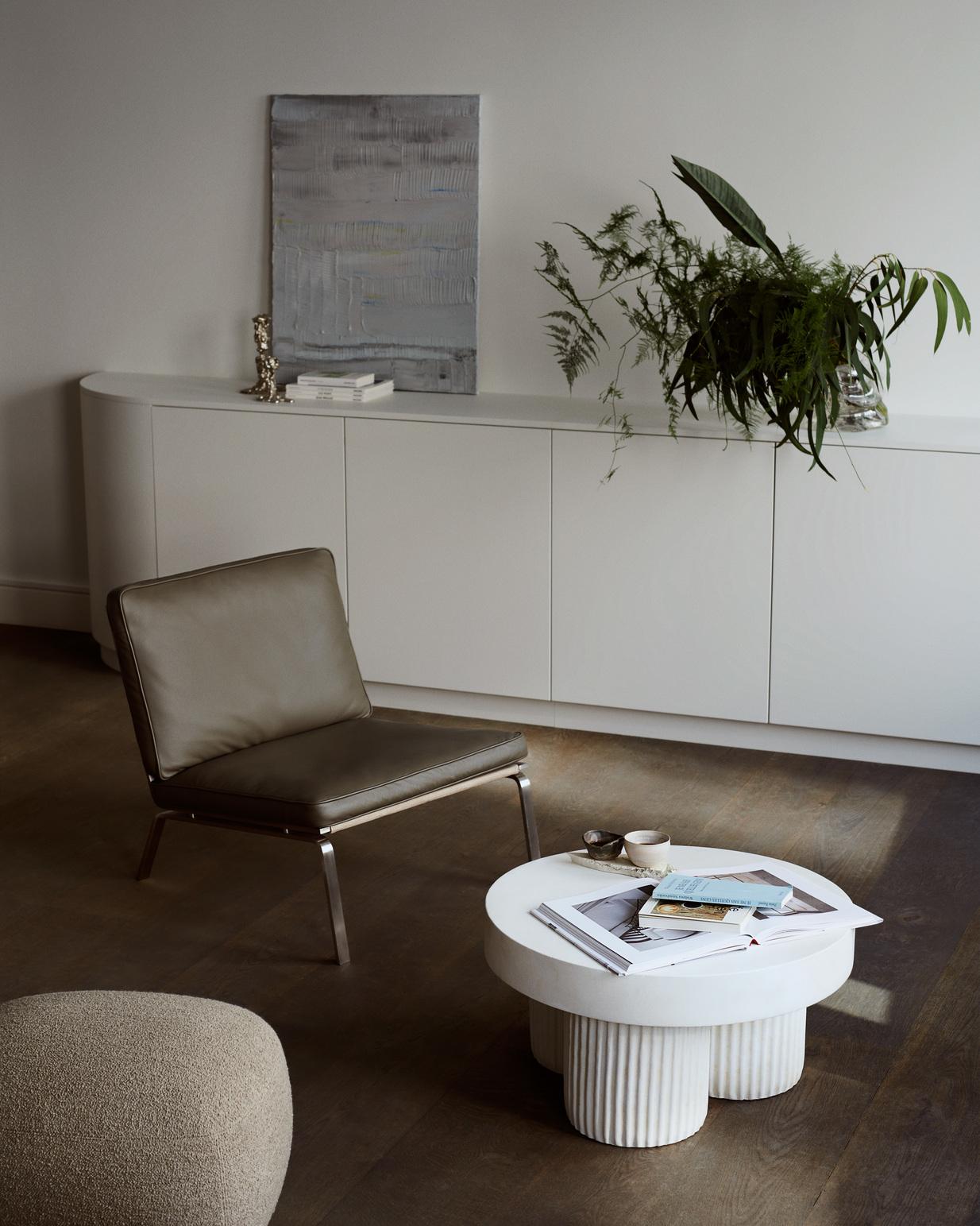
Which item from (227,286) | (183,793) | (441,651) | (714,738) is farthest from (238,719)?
(227,286)

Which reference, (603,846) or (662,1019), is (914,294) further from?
(662,1019)

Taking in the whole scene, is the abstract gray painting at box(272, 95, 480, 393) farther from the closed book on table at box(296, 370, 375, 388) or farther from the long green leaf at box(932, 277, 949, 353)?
the long green leaf at box(932, 277, 949, 353)

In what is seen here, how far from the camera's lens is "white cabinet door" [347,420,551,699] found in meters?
4.47

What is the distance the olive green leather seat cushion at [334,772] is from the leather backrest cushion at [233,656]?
0.23 feet

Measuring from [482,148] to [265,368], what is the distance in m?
1.02

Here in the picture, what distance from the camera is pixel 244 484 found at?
189 inches

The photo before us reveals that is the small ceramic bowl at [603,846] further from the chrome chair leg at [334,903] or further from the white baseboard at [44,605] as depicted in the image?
the white baseboard at [44,605]

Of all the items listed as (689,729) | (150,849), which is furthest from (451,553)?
(150,849)

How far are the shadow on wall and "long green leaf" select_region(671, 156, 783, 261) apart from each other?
8.42ft

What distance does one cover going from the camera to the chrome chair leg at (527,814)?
346 centimetres

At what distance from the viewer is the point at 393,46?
15.9 ft

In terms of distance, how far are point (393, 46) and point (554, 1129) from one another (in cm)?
365

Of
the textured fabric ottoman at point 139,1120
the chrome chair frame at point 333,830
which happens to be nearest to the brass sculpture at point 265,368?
the chrome chair frame at point 333,830

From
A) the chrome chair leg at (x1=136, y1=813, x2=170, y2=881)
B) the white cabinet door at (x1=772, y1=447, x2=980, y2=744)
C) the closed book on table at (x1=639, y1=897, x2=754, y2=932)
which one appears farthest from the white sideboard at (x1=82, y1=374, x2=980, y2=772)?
the closed book on table at (x1=639, y1=897, x2=754, y2=932)
